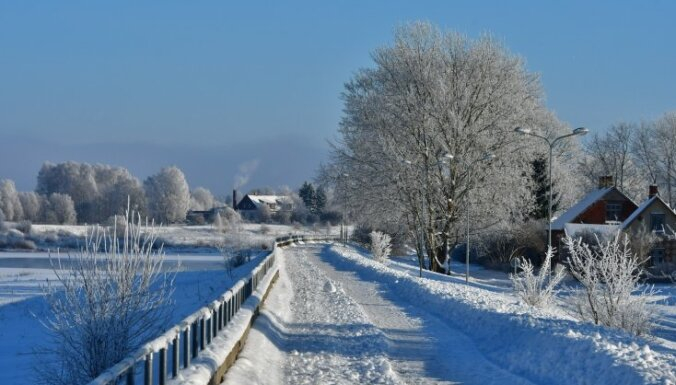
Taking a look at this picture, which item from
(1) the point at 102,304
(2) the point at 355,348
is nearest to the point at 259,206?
(2) the point at 355,348

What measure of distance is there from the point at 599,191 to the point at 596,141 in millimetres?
33699

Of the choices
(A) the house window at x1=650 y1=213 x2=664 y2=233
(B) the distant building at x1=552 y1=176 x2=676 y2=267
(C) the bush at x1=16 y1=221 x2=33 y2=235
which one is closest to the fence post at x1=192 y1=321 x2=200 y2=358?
(B) the distant building at x1=552 y1=176 x2=676 y2=267

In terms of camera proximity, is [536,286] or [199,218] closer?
[536,286]

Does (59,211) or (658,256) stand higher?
(59,211)

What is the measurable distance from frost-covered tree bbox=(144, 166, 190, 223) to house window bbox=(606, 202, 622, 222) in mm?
98991

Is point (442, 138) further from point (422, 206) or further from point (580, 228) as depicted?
point (580, 228)

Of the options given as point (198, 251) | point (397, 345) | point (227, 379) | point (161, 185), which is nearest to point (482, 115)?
point (397, 345)

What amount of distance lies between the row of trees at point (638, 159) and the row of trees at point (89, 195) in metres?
72.1

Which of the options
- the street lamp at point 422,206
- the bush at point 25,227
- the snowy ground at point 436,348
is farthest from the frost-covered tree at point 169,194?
the snowy ground at point 436,348

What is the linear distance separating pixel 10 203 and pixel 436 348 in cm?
14166

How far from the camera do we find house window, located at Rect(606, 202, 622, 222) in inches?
2271

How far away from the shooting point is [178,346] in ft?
30.6

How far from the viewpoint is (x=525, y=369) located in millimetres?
12797

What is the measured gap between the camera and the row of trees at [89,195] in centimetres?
13862
